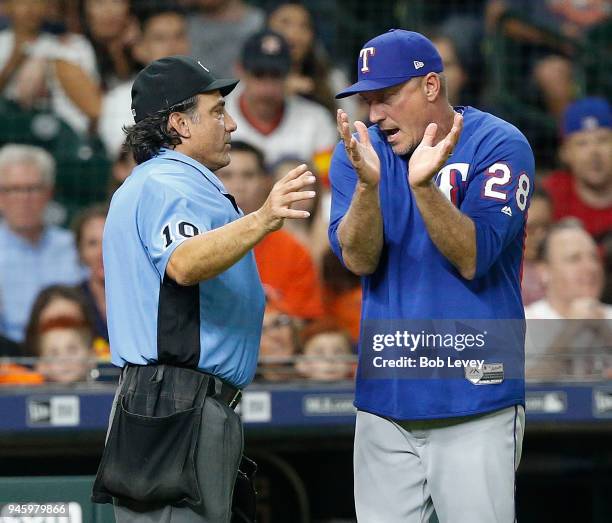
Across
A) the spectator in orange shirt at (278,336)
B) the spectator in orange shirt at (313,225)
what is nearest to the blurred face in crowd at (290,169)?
the spectator in orange shirt at (313,225)

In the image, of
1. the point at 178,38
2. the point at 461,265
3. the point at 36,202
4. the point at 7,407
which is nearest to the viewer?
the point at 461,265

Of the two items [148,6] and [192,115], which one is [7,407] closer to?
[192,115]

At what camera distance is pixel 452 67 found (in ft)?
22.4

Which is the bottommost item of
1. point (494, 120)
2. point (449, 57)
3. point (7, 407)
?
point (7, 407)

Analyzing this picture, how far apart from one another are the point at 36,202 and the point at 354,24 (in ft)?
6.99

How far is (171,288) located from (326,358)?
1.93m

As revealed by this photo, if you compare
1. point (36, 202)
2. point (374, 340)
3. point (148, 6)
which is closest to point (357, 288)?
point (36, 202)

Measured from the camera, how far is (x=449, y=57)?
22.5 feet

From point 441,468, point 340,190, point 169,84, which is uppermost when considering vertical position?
point 169,84

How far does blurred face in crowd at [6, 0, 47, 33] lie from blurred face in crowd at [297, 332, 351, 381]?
2.66 m

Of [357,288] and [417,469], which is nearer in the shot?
[417,469]

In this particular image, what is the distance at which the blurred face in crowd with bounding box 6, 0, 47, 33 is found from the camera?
6.70 meters

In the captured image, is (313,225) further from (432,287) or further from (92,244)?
(432,287)

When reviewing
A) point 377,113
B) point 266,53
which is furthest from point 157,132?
point 266,53
